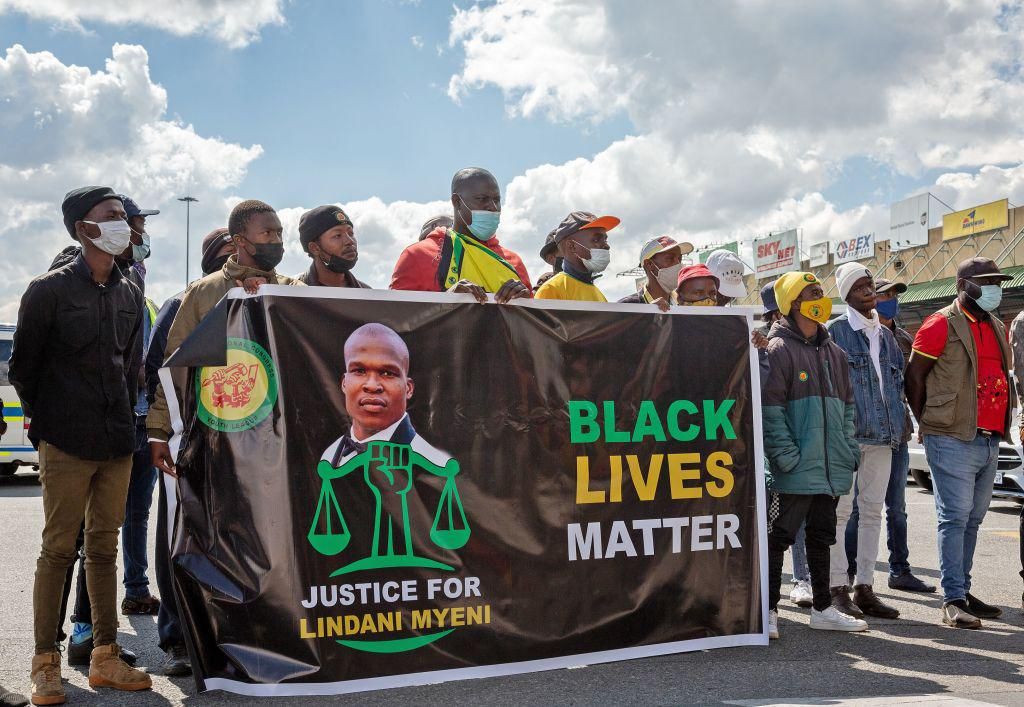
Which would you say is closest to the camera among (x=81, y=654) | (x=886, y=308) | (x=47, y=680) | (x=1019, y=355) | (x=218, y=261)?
(x=47, y=680)

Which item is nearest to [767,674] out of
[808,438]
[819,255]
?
[808,438]

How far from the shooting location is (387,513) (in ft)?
14.6

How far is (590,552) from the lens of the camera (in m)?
4.88

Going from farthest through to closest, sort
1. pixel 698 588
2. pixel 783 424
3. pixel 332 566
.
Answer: pixel 783 424 < pixel 698 588 < pixel 332 566

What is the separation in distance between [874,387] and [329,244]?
3601mm

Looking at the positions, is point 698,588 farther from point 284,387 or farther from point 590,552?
point 284,387

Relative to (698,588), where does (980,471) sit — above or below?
above

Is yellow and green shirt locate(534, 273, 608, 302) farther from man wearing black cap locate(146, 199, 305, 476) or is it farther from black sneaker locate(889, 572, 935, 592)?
black sneaker locate(889, 572, 935, 592)

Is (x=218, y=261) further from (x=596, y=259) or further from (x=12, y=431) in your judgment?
(x=12, y=431)

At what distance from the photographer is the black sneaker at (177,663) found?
468 cm

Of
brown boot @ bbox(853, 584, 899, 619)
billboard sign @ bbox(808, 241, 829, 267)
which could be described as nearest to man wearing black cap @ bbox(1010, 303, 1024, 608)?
brown boot @ bbox(853, 584, 899, 619)

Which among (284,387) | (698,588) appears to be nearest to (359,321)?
(284,387)

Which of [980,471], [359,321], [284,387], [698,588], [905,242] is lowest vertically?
[698,588]

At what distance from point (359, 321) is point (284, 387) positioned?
0.45 metres
